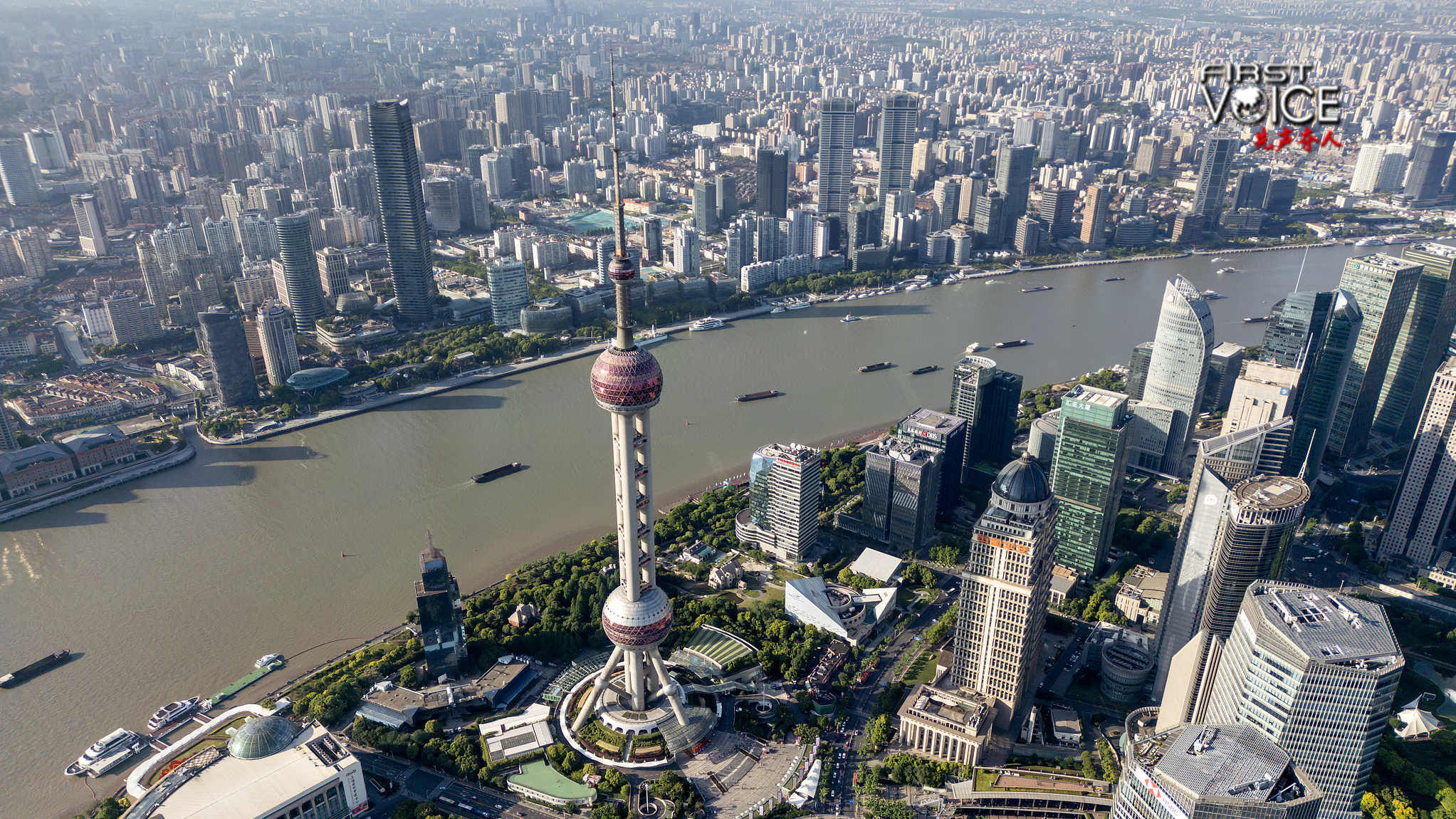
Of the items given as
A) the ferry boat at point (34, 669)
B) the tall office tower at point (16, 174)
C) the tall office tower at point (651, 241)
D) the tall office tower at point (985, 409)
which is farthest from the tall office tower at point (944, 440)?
the tall office tower at point (16, 174)

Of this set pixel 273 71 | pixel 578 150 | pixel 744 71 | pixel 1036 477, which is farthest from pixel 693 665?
pixel 744 71

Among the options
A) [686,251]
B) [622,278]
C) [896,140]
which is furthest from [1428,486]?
[896,140]

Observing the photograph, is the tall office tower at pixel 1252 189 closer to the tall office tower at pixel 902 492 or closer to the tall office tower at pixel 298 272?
the tall office tower at pixel 902 492

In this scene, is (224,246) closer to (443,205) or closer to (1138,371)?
(443,205)

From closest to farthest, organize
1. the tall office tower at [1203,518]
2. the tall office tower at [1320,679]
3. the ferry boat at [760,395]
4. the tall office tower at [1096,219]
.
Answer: the tall office tower at [1320,679]
the tall office tower at [1203,518]
the ferry boat at [760,395]
the tall office tower at [1096,219]

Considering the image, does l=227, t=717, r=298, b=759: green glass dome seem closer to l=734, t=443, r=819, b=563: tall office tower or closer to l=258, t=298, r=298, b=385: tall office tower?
l=734, t=443, r=819, b=563: tall office tower

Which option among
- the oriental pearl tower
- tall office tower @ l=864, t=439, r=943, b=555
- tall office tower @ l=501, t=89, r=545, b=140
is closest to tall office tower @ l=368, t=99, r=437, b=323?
the oriental pearl tower

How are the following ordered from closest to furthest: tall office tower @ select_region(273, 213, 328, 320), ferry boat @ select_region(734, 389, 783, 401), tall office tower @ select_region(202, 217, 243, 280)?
ferry boat @ select_region(734, 389, 783, 401)
tall office tower @ select_region(273, 213, 328, 320)
tall office tower @ select_region(202, 217, 243, 280)
